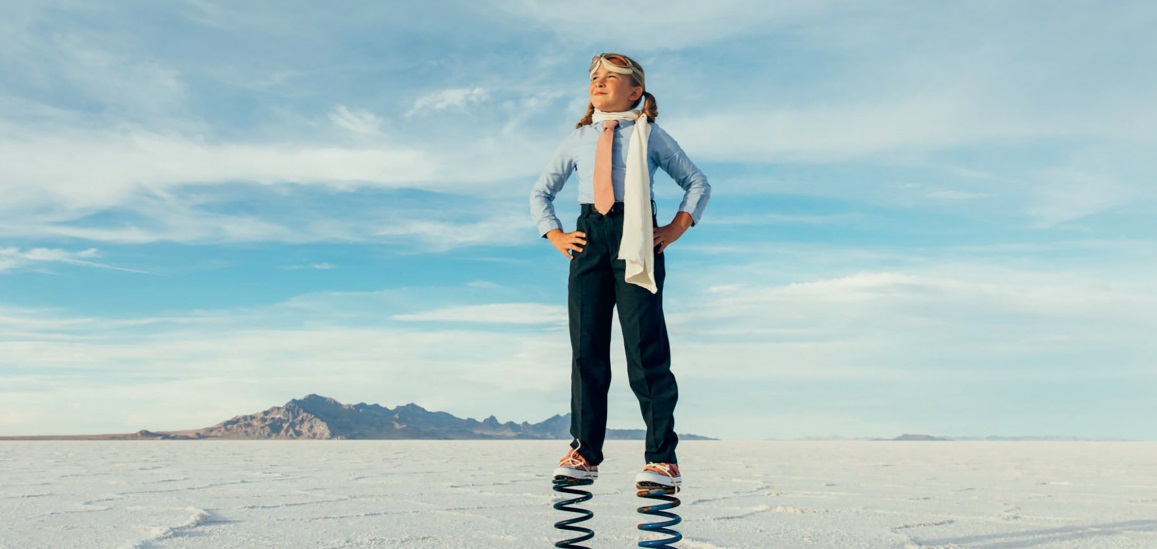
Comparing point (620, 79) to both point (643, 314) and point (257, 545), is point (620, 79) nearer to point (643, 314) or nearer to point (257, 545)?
point (643, 314)

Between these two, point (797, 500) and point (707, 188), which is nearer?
point (707, 188)

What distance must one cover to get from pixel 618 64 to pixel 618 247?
0.66 metres

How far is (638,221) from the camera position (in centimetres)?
263

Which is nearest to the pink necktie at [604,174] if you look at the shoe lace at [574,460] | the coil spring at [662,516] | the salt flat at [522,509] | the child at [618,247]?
the child at [618,247]

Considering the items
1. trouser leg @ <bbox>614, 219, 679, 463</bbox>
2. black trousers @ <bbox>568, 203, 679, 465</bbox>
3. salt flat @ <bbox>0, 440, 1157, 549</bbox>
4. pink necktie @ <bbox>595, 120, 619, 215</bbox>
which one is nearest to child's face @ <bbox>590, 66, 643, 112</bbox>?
pink necktie @ <bbox>595, 120, 619, 215</bbox>

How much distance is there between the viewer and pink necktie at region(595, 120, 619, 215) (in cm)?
277

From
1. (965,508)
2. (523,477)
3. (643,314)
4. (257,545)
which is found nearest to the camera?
(643,314)

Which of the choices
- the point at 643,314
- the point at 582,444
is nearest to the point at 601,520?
the point at 582,444

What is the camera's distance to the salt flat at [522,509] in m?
3.61

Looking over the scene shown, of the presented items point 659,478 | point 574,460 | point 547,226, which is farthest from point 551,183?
point 659,478

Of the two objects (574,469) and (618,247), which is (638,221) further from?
(574,469)

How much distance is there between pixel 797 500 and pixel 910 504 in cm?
66

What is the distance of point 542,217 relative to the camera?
9.58ft

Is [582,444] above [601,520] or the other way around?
above
